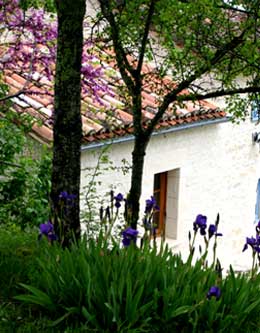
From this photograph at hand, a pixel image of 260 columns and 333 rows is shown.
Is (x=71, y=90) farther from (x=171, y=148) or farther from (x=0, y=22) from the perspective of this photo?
(x=171, y=148)

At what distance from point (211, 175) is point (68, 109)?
8.05 m

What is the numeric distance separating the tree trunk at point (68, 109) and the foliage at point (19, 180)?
2606mm

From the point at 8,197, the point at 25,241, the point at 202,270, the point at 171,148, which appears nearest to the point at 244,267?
the point at 171,148

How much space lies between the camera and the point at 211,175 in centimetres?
1292

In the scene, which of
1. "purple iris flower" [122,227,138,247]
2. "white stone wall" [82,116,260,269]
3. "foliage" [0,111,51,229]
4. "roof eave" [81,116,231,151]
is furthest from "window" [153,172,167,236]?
"purple iris flower" [122,227,138,247]

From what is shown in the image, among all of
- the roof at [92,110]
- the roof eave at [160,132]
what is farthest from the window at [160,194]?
the roof at [92,110]

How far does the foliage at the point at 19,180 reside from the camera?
779 centimetres

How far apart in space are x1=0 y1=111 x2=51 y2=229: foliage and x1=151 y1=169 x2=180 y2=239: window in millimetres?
4059

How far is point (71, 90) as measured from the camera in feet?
16.8

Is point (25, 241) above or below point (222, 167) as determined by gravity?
below

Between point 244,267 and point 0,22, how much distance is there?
673cm

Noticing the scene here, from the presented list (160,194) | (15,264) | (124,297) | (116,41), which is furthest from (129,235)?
(160,194)

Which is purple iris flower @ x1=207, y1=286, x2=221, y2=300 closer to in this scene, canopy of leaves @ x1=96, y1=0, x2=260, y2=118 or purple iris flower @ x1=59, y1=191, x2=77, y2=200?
purple iris flower @ x1=59, y1=191, x2=77, y2=200

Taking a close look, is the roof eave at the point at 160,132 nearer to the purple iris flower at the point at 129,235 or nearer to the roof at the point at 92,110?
the roof at the point at 92,110
